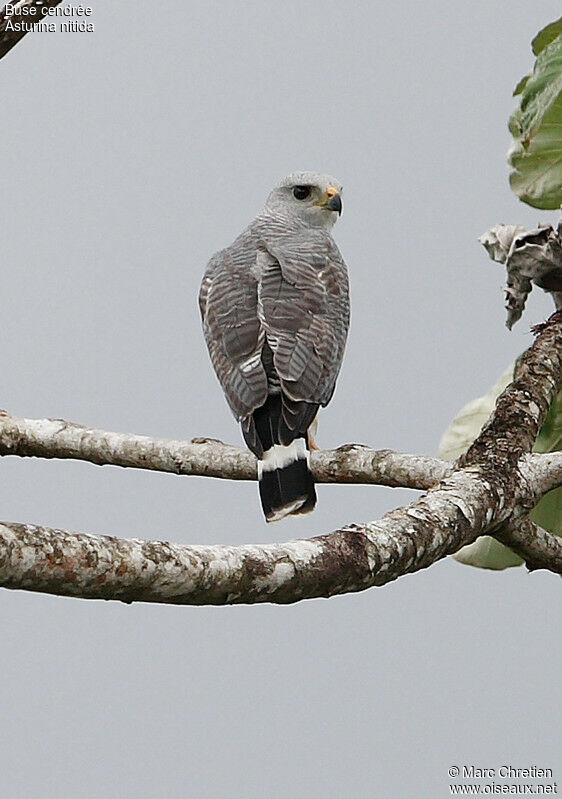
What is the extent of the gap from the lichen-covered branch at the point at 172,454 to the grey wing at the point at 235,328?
0.53 feet

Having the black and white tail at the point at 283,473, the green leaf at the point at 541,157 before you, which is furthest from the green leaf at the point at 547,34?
the black and white tail at the point at 283,473

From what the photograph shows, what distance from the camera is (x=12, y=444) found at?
3.24 metres

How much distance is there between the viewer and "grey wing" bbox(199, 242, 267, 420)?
3186 mm

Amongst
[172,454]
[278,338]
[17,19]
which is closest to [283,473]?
[172,454]

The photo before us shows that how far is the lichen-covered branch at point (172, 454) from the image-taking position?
115 inches

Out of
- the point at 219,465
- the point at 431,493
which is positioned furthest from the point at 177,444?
the point at 431,493

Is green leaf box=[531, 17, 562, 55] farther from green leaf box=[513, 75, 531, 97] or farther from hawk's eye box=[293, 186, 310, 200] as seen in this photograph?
hawk's eye box=[293, 186, 310, 200]

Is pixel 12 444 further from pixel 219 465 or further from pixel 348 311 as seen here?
pixel 348 311

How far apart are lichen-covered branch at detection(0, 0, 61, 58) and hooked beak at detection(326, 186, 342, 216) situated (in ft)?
6.35

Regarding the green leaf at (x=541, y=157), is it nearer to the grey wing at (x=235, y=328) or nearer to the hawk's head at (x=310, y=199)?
the grey wing at (x=235, y=328)

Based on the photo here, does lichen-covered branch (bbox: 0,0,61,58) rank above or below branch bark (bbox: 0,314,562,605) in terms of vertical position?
above

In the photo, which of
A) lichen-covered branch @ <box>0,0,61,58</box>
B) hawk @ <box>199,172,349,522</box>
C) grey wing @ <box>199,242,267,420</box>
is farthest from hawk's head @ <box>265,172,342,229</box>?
lichen-covered branch @ <box>0,0,61,58</box>

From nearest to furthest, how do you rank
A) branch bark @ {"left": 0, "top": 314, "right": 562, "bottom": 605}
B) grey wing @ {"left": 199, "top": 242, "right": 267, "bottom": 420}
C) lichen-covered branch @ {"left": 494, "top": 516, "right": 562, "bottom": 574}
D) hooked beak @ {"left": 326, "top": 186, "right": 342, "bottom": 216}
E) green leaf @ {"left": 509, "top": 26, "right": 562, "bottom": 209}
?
branch bark @ {"left": 0, "top": 314, "right": 562, "bottom": 605}
lichen-covered branch @ {"left": 494, "top": 516, "right": 562, "bottom": 574}
grey wing @ {"left": 199, "top": 242, "right": 267, "bottom": 420}
green leaf @ {"left": 509, "top": 26, "right": 562, "bottom": 209}
hooked beak @ {"left": 326, "top": 186, "right": 342, "bottom": 216}

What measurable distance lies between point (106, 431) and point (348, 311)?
0.99m
